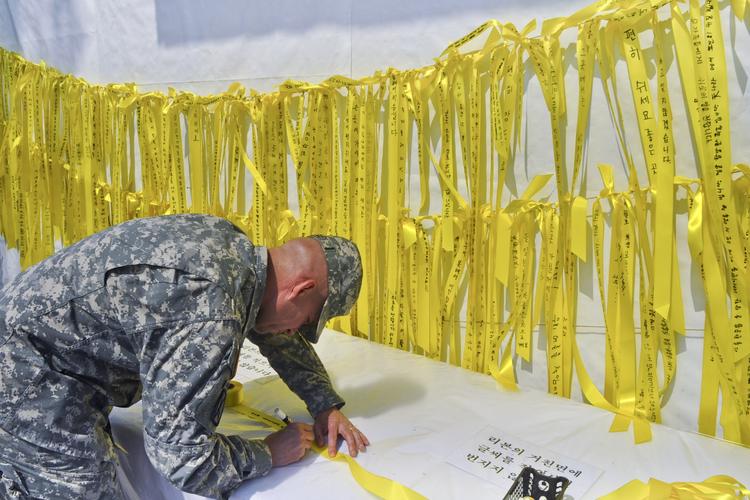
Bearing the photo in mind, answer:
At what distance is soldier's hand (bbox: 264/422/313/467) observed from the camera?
88 centimetres

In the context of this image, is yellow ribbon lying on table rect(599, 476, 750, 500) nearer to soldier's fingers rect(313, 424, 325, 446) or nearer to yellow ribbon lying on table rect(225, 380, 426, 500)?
yellow ribbon lying on table rect(225, 380, 426, 500)

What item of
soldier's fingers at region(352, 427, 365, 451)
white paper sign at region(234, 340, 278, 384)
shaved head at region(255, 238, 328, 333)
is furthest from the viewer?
white paper sign at region(234, 340, 278, 384)

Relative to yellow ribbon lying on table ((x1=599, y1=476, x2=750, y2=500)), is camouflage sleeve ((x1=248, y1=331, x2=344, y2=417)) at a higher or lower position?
higher

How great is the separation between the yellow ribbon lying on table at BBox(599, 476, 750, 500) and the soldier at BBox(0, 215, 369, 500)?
1.60 ft

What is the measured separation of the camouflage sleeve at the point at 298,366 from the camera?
988mm

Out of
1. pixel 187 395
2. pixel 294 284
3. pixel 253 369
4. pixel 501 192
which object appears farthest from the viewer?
pixel 253 369

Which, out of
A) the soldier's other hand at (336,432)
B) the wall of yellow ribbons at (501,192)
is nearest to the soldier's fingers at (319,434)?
the soldier's other hand at (336,432)

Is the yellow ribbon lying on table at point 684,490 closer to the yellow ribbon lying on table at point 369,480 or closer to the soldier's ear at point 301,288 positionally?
the yellow ribbon lying on table at point 369,480

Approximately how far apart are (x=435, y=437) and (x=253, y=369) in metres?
0.51

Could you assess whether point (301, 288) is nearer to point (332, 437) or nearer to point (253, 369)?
point (332, 437)

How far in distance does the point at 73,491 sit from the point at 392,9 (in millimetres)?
1077

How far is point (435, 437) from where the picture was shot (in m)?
0.95

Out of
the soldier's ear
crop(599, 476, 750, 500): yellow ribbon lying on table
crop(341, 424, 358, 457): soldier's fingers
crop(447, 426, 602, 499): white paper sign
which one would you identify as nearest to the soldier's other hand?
crop(341, 424, 358, 457): soldier's fingers

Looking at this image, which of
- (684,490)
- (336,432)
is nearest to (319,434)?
(336,432)
